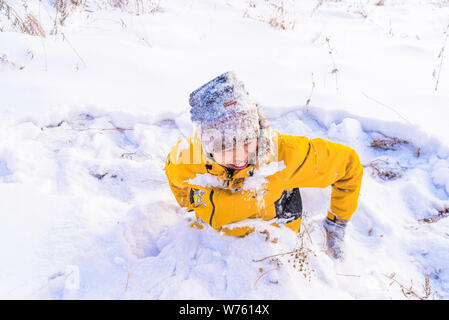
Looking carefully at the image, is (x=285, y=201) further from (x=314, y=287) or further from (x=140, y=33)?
(x=140, y=33)

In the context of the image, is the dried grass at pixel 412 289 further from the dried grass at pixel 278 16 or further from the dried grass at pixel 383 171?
the dried grass at pixel 278 16

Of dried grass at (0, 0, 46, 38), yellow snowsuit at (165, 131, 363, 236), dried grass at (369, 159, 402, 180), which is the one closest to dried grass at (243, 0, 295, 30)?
dried grass at (369, 159, 402, 180)

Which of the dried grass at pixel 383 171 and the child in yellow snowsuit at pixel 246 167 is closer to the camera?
the child in yellow snowsuit at pixel 246 167

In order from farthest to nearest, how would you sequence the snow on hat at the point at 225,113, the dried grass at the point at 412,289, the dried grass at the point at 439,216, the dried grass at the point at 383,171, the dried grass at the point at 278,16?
1. the dried grass at the point at 278,16
2. the dried grass at the point at 383,171
3. the dried grass at the point at 439,216
4. the dried grass at the point at 412,289
5. the snow on hat at the point at 225,113

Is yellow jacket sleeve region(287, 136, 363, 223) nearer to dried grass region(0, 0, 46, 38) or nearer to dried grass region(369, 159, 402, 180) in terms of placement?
dried grass region(369, 159, 402, 180)

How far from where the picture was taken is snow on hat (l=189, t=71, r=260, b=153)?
53.6 inches

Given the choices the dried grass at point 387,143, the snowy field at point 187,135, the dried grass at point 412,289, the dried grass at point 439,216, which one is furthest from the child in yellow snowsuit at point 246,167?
the dried grass at point 387,143

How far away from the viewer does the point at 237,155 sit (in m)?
1.47

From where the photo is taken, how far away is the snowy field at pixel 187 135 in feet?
5.10

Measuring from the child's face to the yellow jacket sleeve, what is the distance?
33 centimetres

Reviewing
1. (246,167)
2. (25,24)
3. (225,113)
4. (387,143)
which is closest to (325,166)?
(246,167)

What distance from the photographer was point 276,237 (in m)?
1.70

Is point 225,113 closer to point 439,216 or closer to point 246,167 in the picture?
point 246,167
